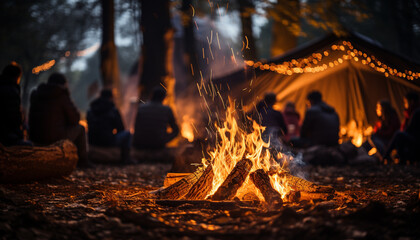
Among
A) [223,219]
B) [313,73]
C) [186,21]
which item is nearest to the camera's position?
[223,219]

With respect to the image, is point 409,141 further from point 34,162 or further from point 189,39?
point 189,39

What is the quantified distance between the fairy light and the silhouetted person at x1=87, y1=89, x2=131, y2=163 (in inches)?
130

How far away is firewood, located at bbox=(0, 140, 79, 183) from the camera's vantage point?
169 inches

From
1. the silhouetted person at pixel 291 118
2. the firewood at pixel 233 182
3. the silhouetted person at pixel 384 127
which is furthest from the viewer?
the silhouetted person at pixel 291 118

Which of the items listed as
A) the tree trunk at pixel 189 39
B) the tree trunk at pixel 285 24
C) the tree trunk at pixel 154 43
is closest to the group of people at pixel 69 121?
the tree trunk at pixel 154 43

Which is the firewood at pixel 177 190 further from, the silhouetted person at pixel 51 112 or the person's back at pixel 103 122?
the person's back at pixel 103 122

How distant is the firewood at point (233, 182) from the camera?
3.45 meters

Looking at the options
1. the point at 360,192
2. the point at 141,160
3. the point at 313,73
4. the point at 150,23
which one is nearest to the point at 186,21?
the point at 150,23

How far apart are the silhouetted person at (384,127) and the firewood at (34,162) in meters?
6.84

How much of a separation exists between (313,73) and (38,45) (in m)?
20.7

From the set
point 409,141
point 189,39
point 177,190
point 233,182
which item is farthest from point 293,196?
point 189,39

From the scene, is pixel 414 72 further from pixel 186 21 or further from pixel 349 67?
pixel 186 21

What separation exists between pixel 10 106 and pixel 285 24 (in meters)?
9.87

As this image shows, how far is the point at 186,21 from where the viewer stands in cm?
1355
